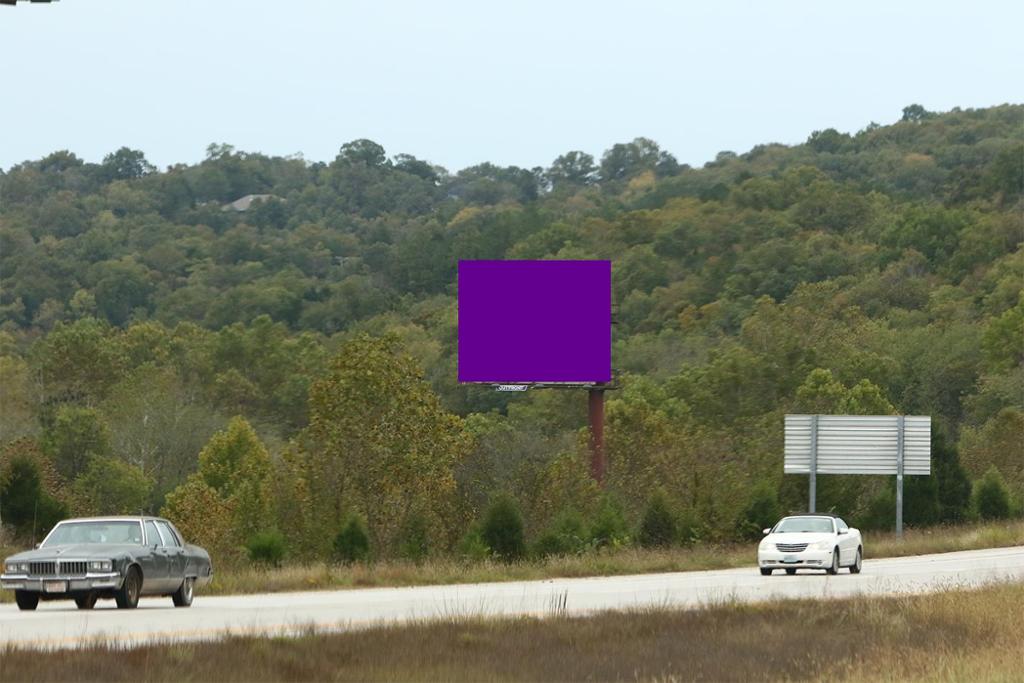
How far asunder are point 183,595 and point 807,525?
18.1m

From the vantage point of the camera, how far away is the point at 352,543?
46469mm

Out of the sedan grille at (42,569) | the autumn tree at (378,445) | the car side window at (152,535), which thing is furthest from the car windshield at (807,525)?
the sedan grille at (42,569)

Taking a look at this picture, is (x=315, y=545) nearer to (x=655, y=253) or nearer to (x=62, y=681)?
(x=62, y=681)

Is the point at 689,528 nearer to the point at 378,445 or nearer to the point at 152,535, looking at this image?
the point at 378,445

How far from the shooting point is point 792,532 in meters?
43.7

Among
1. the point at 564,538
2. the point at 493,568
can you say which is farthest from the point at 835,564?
the point at 564,538

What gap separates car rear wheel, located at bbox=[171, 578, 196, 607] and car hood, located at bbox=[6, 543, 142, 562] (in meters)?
1.78

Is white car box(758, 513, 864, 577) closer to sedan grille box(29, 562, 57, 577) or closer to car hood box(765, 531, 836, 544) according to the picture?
car hood box(765, 531, 836, 544)

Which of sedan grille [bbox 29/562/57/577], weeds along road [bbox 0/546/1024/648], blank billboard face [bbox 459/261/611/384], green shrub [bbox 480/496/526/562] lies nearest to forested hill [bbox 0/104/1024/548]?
blank billboard face [bbox 459/261/611/384]

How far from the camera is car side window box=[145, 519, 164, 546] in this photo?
28.7 meters

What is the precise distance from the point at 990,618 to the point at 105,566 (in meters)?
12.1

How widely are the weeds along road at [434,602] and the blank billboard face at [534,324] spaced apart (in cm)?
1273

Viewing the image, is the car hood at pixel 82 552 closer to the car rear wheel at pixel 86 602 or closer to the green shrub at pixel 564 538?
the car rear wheel at pixel 86 602

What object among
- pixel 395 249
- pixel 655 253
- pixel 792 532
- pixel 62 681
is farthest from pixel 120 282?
pixel 62 681
